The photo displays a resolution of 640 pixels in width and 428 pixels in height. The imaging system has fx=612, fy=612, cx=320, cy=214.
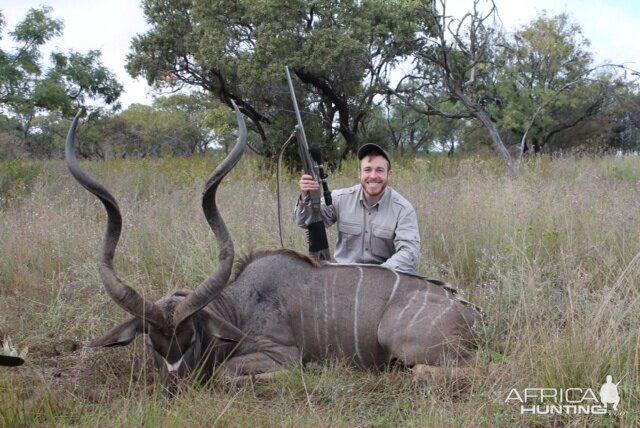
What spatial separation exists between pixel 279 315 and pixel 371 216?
0.92m

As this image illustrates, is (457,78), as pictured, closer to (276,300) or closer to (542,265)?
(542,265)

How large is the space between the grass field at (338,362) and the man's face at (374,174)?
2.68ft

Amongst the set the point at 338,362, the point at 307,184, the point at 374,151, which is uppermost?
the point at 374,151

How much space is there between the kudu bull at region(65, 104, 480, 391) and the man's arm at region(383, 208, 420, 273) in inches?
6.8

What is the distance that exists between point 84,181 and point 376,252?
71.5 inches

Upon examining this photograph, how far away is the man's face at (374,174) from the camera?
3.71 m

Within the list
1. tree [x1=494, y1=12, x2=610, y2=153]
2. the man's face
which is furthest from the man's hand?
tree [x1=494, y1=12, x2=610, y2=153]

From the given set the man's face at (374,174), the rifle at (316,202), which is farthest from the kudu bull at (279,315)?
the man's face at (374,174)

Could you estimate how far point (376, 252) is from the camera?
3.81 m

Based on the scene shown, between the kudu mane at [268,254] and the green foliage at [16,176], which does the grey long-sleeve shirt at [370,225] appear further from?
the green foliage at [16,176]

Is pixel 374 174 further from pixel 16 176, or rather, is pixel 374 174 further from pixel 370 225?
pixel 16 176

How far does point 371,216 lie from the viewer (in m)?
3.79

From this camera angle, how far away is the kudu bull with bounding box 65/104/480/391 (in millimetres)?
2803

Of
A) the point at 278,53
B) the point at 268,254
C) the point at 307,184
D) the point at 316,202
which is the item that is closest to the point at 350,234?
the point at 316,202
